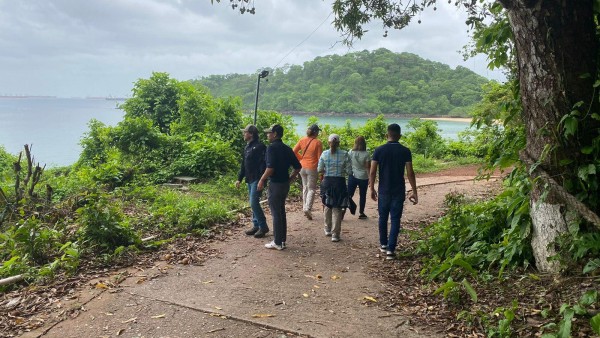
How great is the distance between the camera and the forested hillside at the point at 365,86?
103 ft

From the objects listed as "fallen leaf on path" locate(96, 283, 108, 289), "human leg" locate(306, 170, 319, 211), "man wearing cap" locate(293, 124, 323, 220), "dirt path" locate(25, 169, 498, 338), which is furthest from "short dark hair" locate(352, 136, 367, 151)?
"fallen leaf on path" locate(96, 283, 108, 289)

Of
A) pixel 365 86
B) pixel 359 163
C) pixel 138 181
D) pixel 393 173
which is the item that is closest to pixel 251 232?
pixel 359 163

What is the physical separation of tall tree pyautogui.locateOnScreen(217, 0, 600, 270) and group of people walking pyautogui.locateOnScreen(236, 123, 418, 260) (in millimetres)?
1876

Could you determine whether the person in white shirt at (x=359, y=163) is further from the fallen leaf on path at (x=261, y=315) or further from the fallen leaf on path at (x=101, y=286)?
the fallen leaf on path at (x=101, y=286)

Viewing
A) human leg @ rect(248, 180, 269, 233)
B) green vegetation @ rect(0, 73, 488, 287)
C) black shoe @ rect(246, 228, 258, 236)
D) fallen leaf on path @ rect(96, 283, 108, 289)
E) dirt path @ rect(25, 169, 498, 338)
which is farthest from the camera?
black shoe @ rect(246, 228, 258, 236)

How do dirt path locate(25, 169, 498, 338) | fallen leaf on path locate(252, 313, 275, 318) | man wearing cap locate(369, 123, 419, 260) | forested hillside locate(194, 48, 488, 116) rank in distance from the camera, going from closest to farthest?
dirt path locate(25, 169, 498, 338) → fallen leaf on path locate(252, 313, 275, 318) → man wearing cap locate(369, 123, 419, 260) → forested hillside locate(194, 48, 488, 116)

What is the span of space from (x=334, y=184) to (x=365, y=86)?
91.8ft

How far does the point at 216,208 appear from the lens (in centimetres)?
836

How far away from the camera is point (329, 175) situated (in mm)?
7051

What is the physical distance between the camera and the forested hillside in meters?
31.4

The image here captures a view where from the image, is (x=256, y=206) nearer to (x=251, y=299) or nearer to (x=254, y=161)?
(x=254, y=161)

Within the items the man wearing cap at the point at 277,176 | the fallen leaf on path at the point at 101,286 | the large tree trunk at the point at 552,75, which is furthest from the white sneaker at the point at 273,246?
the large tree trunk at the point at 552,75

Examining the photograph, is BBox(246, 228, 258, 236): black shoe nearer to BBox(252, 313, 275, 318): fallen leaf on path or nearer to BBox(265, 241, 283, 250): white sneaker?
BBox(265, 241, 283, 250): white sneaker

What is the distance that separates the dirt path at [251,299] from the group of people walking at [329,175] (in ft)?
1.30
